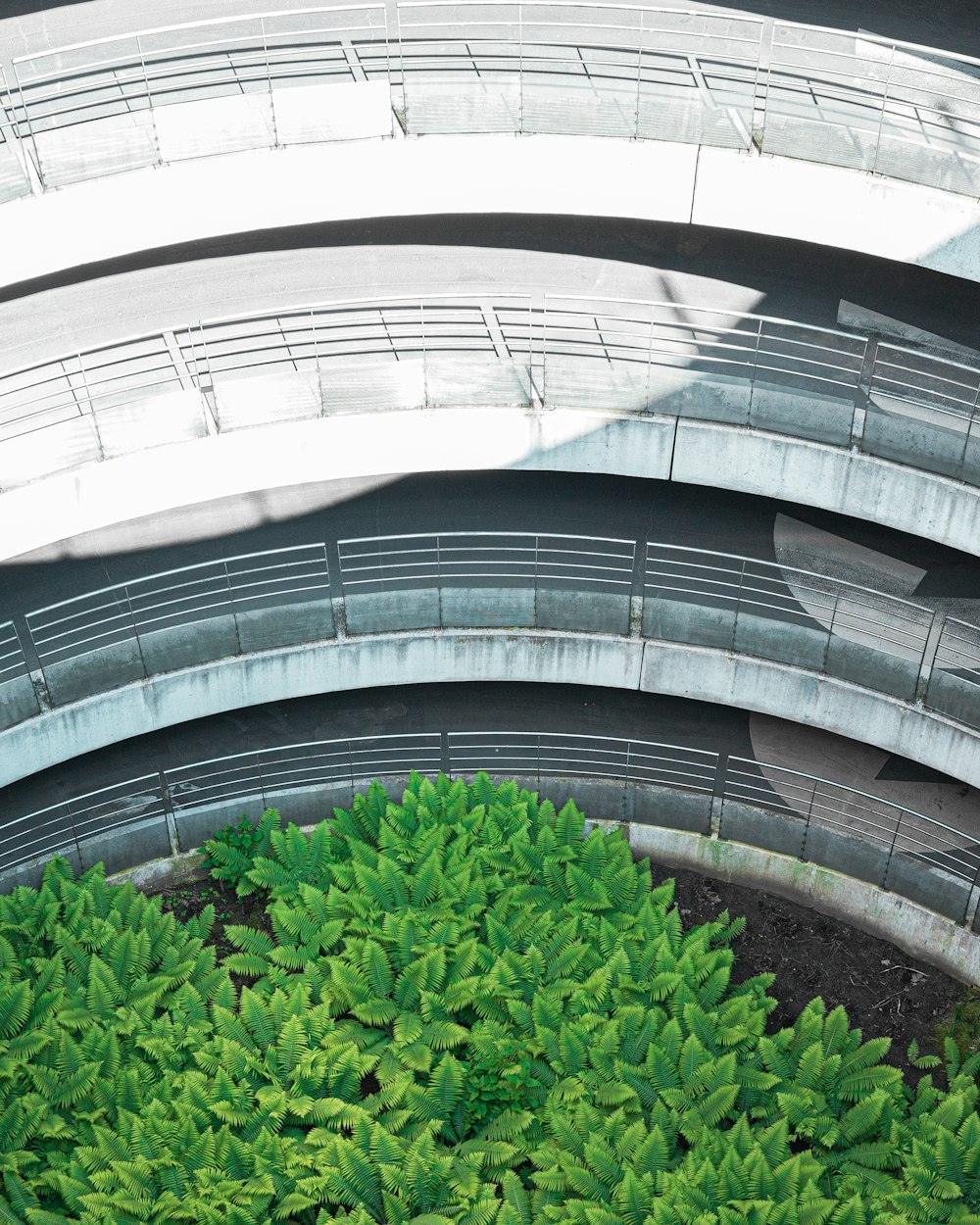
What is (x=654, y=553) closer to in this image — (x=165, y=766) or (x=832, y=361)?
(x=832, y=361)

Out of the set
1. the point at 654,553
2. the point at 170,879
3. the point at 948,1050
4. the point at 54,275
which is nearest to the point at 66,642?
the point at 170,879

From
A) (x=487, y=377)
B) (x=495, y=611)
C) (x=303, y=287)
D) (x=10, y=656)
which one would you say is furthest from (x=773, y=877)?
(x=10, y=656)

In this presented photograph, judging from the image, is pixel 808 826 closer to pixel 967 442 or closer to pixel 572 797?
pixel 572 797

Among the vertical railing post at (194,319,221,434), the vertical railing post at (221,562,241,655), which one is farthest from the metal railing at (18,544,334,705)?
the vertical railing post at (194,319,221,434)

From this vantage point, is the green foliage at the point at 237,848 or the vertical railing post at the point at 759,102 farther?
the green foliage at the point at 237,848

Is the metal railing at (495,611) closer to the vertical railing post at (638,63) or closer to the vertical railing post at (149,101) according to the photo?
the vertical railing post at (638,63)

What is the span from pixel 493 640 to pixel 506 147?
634 cm

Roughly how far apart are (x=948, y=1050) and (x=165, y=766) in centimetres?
1104

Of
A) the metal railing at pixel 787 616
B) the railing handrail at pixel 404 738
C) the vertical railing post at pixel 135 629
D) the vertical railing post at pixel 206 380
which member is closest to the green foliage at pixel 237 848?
the railing handrail at pixel 404 738

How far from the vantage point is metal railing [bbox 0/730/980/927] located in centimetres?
1850

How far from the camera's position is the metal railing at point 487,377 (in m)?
16.5

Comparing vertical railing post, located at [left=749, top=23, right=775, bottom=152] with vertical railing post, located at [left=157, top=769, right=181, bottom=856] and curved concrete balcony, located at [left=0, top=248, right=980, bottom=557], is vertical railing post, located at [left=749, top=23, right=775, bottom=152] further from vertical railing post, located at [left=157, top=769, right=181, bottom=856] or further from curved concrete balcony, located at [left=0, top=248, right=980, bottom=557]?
vertical railing post, located at [left=157, top=769, right=181, bottom=856]

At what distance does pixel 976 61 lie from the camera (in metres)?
14.9

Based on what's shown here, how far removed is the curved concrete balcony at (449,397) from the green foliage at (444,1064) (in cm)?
477
